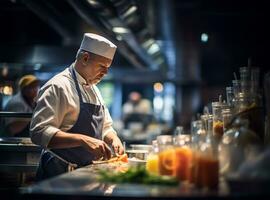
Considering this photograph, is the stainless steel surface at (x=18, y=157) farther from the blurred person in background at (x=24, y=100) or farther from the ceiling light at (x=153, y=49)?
the ceiling light at (x=153, y=49)

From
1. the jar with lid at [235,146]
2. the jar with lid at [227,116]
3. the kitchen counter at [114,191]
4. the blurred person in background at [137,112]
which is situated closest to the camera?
the kitchen counter at [114,191]

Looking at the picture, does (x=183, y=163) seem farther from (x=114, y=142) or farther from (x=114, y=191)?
(x=114, y=142)

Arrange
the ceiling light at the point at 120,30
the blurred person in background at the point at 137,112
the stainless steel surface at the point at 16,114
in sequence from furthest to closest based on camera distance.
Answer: the blurred person in background at the point at 137,112
the ceiling light at the point at 120,30
the stainless steel surface at the point at 16,114

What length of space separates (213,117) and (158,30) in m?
4.61

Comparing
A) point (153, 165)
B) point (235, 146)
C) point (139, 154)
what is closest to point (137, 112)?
point (139, 154)

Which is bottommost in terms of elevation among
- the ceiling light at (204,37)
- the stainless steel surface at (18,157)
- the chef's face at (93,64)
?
the stainless steel surface at (18,157)

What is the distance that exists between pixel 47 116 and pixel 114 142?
0.65m

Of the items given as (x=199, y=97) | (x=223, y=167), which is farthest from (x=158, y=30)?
(x=199, y=97)

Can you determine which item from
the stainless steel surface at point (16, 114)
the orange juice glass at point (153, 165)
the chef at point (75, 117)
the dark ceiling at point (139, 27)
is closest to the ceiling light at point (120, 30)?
the dark ceiling at point (139, 27)

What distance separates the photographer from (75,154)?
3178mm

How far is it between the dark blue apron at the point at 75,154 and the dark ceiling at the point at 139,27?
1516 mm

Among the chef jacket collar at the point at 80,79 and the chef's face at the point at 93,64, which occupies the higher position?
the chef's face at the point at 93,64

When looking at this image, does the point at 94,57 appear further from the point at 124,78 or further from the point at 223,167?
the point at 124,78

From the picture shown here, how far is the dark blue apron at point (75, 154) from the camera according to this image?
3.15 meters
